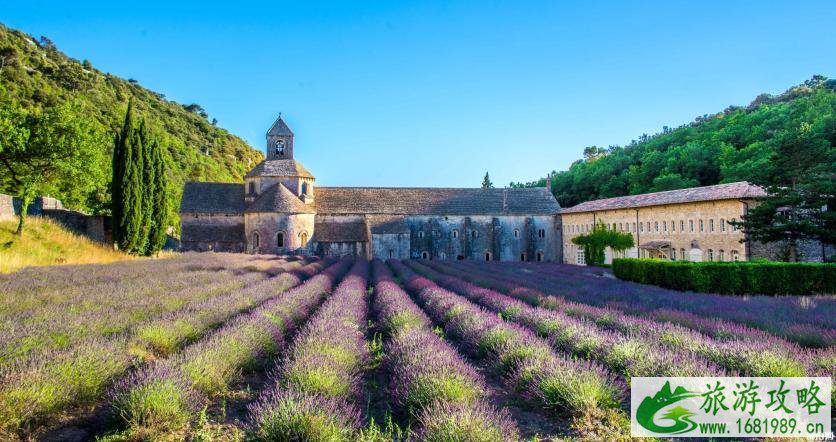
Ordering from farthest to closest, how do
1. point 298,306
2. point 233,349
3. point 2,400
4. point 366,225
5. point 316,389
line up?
point 366,225 < point 298,306 < point 233,349 < point 316,389 < point 2,400

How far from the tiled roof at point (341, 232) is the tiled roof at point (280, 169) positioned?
16.9 ft

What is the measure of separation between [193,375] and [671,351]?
5820 millimetres

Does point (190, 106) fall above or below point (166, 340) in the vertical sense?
above

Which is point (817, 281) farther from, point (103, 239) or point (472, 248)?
point (103, 239)

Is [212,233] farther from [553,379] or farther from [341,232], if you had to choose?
[553,379]

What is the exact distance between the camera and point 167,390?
419 centimetres

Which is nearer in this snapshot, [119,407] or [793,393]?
[119,407]

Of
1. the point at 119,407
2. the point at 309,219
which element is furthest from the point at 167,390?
the point at 309,219

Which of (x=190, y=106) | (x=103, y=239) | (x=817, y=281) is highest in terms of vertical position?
(x=190, y=106)

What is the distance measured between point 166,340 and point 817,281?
66.5 feet

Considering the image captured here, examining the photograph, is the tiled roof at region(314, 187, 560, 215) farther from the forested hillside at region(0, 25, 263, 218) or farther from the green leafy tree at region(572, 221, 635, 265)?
the forested hillside at region(0, 25, 263, 218)

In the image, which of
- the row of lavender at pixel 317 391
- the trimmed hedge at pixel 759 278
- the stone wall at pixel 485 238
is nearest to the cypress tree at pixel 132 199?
the row of lavender at pixel 317 391

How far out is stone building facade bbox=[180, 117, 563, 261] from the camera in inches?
1484

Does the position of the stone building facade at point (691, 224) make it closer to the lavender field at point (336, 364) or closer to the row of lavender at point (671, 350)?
the lavender field at point (336, 364)
